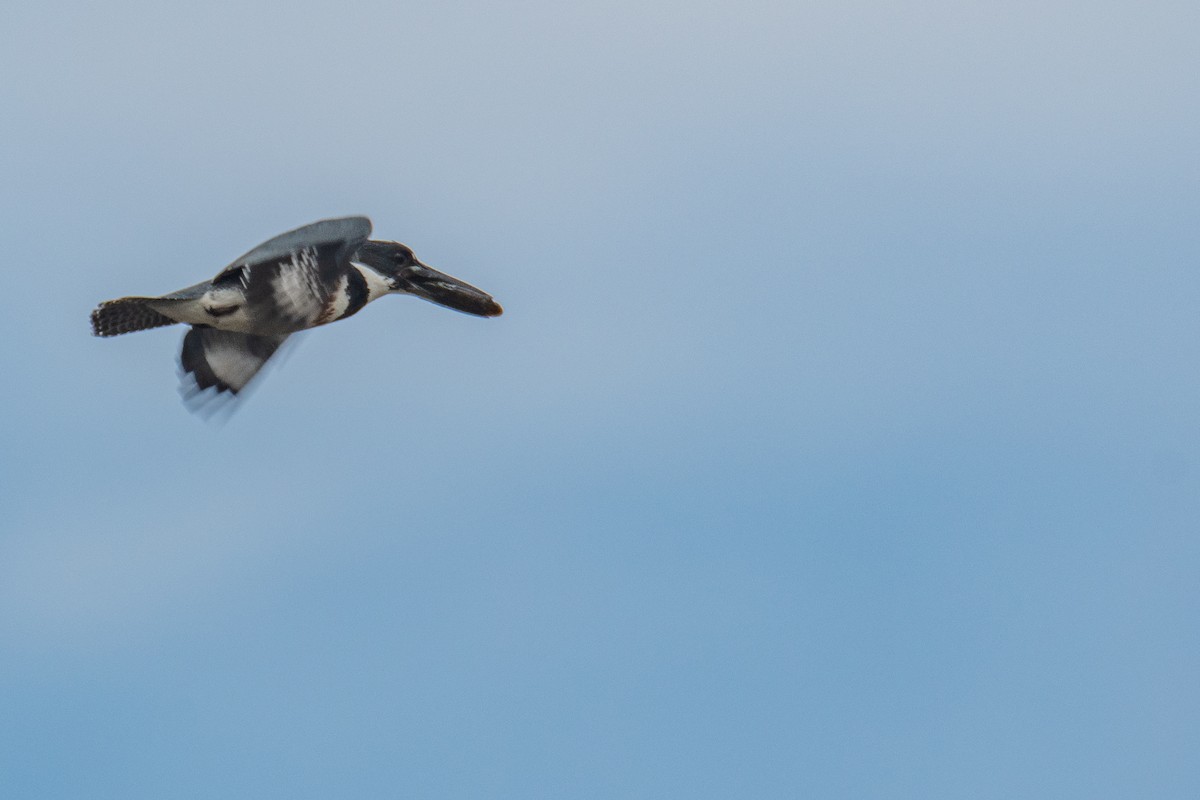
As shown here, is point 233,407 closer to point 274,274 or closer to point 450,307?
point 274,274

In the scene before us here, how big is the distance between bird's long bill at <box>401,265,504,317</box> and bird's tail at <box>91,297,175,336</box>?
6.33ft

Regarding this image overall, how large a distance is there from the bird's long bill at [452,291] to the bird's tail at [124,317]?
75.9 inches

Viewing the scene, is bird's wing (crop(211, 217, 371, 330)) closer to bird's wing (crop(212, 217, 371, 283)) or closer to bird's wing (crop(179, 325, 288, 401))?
bird's wing (crop(212, 217, 371, 283))

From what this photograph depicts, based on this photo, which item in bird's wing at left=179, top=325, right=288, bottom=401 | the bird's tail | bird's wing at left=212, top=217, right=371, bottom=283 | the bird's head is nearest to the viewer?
Result: bird's wing at left=212, top=217, right=371, bottom=283

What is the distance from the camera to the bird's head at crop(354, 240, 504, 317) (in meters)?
13.2

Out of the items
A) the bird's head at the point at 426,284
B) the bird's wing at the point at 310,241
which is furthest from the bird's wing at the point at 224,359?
the bird's head at the point at 426,284

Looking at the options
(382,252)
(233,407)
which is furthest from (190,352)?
(382,252)

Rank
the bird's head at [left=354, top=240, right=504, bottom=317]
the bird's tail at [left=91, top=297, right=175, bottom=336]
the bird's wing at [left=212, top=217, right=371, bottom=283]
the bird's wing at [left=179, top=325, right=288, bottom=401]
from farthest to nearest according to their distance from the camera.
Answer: the bird's head at [left=354, top=240, right=504, bottom=317], the bird's wing at [left=179, top=325, right=288, bottom=401], the bird's tail at [left=91, top=297, right=175, bottom=336], the bird's wing at [left=212, top=217, right=371, bottom=283]

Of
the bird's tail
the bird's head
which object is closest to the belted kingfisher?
the bird's tail

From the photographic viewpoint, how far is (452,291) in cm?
1338

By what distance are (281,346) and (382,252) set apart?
1.33m

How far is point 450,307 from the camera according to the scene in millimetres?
13398

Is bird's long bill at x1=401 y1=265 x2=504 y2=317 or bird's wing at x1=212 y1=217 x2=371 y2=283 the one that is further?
bird's long bill at x1=401 y1=265 x2=504 y2=317

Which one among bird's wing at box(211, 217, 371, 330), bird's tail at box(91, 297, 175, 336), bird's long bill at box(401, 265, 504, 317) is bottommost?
bird's tail at box(91, 297, 175, 336)
